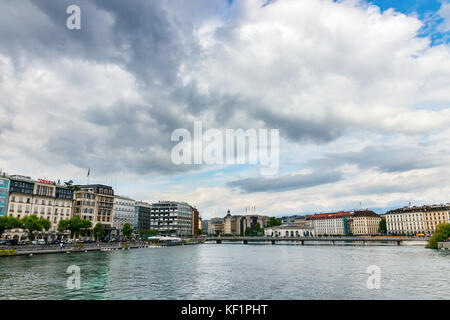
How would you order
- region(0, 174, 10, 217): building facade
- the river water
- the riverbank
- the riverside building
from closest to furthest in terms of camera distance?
the river water → the riverbank → region(0, 174, 10, 217): building facade → the riverside building

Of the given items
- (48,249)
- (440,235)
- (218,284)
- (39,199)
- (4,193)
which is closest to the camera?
(218,284)

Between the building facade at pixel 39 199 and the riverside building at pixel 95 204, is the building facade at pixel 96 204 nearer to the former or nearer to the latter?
the riverside building at pixel 95 204

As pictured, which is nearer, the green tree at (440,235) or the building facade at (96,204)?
the green tree at (440,235)

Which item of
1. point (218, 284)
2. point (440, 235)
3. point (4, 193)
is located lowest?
point (218, 284)

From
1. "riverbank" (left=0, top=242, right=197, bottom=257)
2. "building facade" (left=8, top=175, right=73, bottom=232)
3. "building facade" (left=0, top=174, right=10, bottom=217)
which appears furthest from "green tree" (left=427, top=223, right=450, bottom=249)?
"building facade" (left=0, top=174, right=10, bottom=217)

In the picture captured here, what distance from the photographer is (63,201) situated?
15125 cm

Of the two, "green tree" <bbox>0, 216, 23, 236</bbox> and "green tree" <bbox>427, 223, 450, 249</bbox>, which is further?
"green tree" <bbox>427, 223, 450, 249</bbox>

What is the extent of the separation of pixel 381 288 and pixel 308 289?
31.0ft

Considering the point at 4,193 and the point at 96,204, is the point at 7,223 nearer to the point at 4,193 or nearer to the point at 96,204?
the point at 4,193

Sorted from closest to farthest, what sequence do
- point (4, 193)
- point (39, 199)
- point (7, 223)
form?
point (7, 223) < point (4, 193) < point (39, 199)

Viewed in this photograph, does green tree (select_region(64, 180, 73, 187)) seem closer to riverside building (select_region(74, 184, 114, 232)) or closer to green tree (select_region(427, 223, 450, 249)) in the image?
riverside building (select_region(74, 184, 114, 232))

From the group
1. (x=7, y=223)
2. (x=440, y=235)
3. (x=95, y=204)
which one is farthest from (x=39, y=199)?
(x=440, y=235)

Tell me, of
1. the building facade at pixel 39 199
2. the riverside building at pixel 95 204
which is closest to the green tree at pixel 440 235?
the building facade at pixel 39 199
